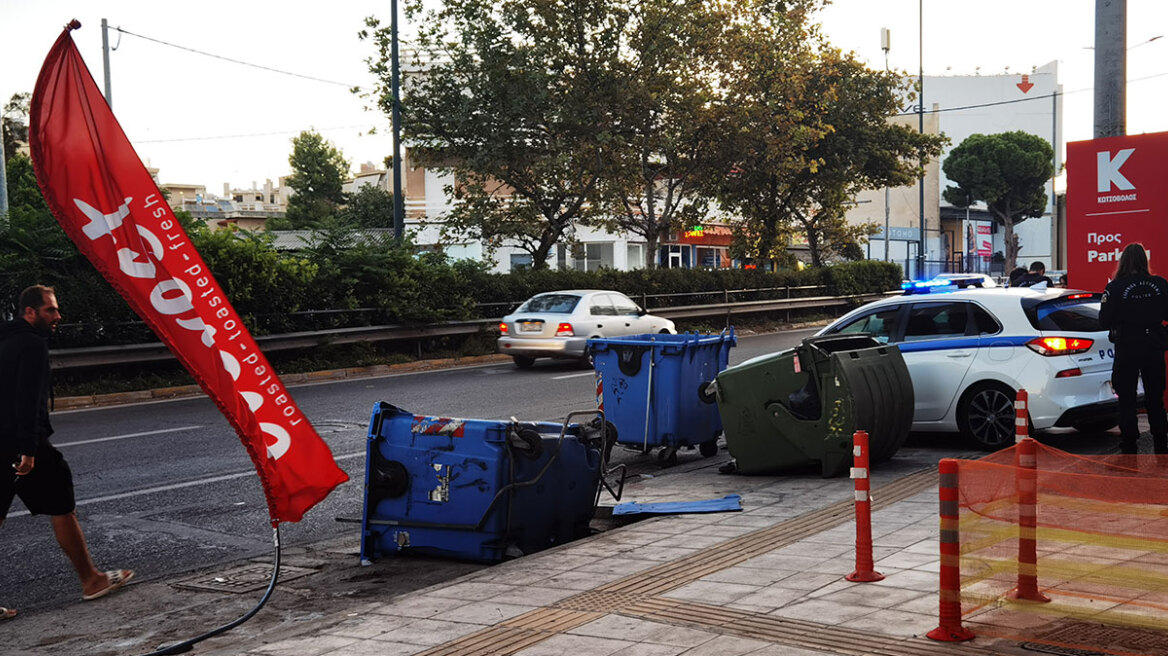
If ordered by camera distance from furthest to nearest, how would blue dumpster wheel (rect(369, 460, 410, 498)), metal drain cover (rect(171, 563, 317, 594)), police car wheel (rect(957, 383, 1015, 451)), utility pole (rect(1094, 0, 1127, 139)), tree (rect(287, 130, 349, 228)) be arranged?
tree (rect(287, 130, 349, 228)) < utility pole (rect(1094, 0, 1127, 139)) < police car wheel (rect(957, 383, 1015, 451)) < blue dumpster wheel (rect(369, 460, 410, 498)) < metal drain cover (rect(171, 563, 317, 594))

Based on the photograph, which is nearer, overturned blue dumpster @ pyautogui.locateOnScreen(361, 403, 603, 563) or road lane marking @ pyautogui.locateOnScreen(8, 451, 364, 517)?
overturned blue dumpster @ pyautogui.locateOnScreen(361, 403, 603, 563)

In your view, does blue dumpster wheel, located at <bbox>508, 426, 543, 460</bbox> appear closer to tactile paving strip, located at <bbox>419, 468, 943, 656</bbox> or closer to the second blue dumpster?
tactile paving strip, located at <bbox>419, 468, 943, 656</bbox>

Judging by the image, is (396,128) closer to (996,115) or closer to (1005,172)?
(1005,172)

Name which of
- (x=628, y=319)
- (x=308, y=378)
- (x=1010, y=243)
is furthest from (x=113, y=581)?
(x=1010, y=243)

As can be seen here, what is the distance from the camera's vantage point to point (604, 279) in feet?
97.1

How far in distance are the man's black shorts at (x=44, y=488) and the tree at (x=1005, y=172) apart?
79.0 metres

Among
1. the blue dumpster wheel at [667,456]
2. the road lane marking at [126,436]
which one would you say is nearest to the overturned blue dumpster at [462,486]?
the blue dumpster wheel at [667,456]

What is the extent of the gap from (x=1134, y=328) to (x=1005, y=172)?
75.8 metres

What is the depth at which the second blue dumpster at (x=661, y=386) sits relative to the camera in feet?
34.6

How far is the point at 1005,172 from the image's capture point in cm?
8000

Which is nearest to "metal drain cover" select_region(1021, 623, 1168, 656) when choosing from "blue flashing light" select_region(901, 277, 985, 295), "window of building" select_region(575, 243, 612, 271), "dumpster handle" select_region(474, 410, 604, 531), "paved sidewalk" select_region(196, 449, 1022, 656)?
"paved sidewalk" select_region(196, 449, 1022, 656)

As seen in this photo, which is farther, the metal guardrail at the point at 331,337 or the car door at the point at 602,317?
the car door at the point at 602,317

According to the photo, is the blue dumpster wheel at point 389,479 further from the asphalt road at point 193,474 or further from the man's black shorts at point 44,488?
the man's black shorts at point 44,488

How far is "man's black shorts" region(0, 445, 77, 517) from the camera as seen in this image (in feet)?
21.3
